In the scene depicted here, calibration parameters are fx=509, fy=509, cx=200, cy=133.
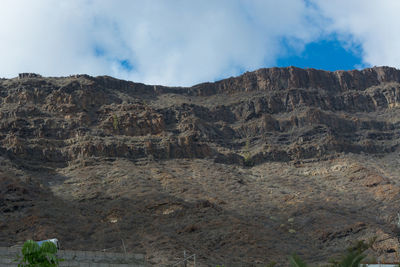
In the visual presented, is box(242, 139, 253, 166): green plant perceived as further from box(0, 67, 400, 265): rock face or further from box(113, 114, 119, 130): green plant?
box(113, 114, 119, 130): green plant

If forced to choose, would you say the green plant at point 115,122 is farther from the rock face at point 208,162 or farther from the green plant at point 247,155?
the green plant at point 247,155

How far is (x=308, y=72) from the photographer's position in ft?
382

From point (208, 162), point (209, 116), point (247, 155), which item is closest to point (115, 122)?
point (208, 162)

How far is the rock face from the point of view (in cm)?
5291

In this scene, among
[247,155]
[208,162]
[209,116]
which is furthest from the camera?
[209,116]

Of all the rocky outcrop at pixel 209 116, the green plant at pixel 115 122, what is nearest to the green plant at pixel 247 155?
the rocky outcrop at pixel 209 116

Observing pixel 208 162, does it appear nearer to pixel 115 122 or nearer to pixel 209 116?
pixel 115 122

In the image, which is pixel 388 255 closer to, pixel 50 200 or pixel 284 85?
pixel 50 200

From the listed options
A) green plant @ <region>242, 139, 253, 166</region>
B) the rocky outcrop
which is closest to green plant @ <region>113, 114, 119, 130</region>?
the rocky outcrop

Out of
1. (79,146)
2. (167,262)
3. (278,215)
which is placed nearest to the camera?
(167,262)

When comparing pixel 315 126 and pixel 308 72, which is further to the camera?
pixel 308 72

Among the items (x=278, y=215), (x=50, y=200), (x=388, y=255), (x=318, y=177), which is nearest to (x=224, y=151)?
(x=318, y=177)

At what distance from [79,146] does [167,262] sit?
40695mm

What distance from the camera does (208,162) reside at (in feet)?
267
